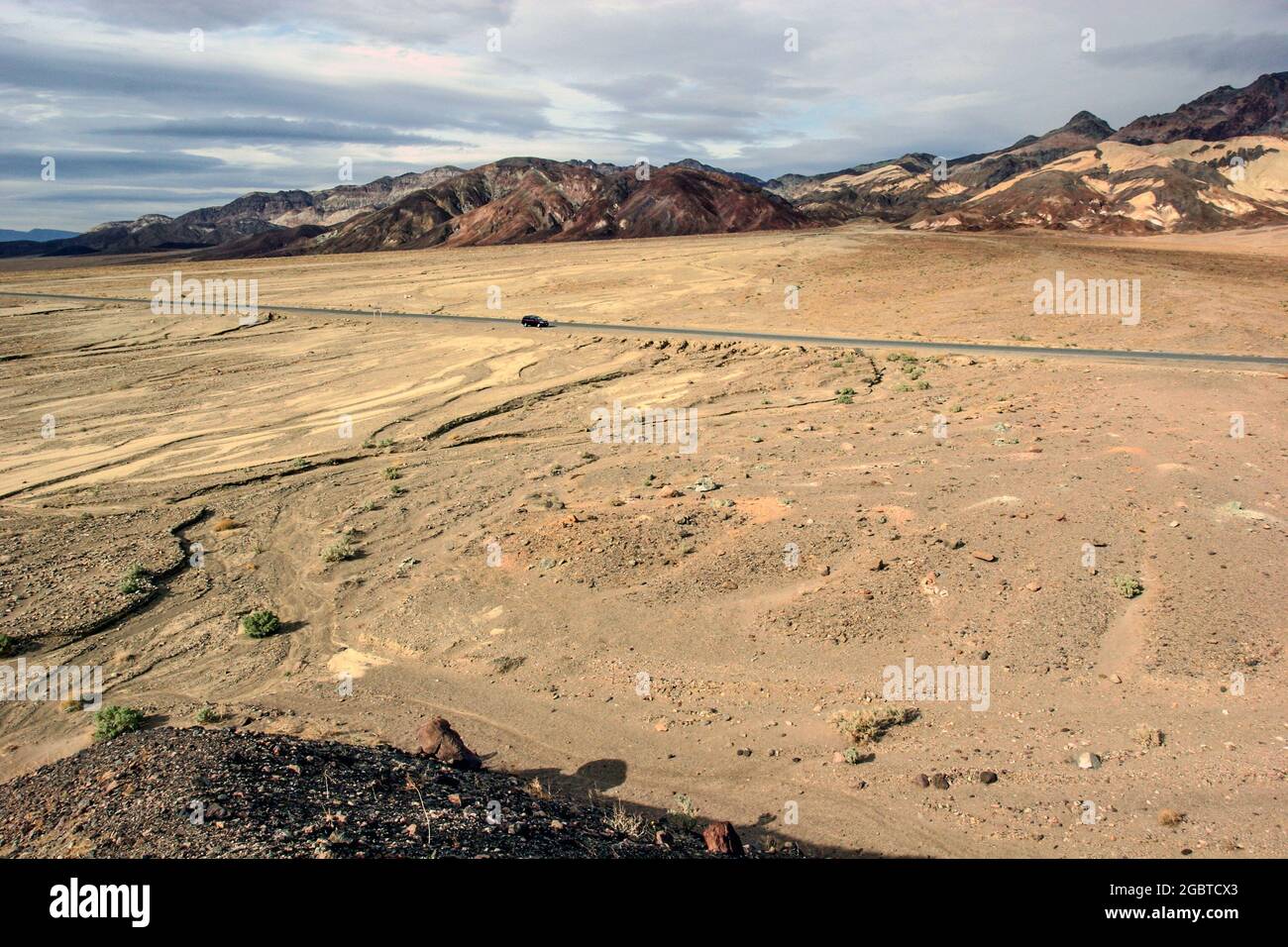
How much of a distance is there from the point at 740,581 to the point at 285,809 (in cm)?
756

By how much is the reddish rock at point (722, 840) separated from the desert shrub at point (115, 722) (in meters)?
7.06

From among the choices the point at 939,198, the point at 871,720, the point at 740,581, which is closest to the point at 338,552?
the point at 740,581

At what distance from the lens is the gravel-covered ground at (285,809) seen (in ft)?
18.7

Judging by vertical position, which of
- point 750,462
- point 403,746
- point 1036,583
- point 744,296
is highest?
point 744,296

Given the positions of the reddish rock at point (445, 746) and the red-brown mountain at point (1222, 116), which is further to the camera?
the red-brown mountain at point (1222, 116)

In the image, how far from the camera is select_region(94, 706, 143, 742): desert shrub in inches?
366

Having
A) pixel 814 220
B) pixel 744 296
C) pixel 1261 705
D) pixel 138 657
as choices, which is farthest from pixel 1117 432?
pixel 814 220

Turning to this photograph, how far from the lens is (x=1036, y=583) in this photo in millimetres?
11367

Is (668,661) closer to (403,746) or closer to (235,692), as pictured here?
(403,746)

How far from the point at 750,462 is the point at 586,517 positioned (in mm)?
4464
